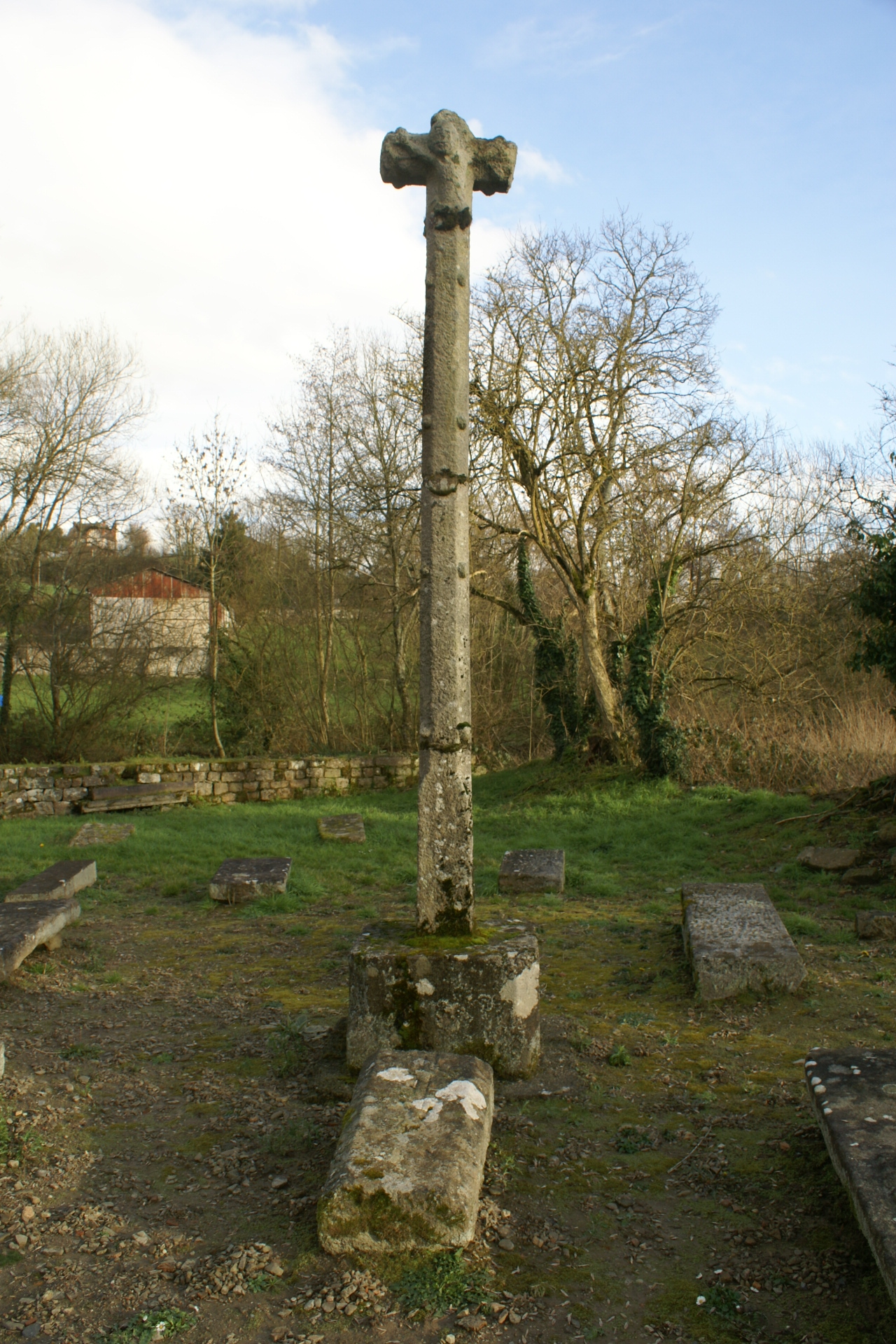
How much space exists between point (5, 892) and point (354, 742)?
11740 mm

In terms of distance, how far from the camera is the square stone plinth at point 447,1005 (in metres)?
3.96

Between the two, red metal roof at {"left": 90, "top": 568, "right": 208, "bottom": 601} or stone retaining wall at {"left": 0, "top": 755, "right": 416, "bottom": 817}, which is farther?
red metal roof at {"left": 90, "top": 568, "right": 208, "bottom": 601}

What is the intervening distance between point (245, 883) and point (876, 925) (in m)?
5.27

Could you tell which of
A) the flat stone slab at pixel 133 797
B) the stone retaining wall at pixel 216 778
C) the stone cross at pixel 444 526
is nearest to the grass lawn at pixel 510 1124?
the stone cross at pixel 444 526

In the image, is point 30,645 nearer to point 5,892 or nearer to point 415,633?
point 415,633

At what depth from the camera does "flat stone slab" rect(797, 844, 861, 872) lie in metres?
8.05

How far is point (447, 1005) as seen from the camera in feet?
13.0

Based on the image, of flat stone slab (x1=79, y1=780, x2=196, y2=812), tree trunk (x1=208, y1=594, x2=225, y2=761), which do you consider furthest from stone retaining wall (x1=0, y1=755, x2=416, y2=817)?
tree trunk (x1=208, y1=594, x2=225, y2=761)

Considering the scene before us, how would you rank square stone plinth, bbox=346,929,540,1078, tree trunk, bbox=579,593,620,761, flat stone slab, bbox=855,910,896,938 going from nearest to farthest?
square stone plinth, bbox=346,929,540,1078 → flat stone slab, bbox=855,910,896,938 → tree trunk, bbox=579,593,620,761

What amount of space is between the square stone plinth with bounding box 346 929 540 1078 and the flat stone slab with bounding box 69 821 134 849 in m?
6.96

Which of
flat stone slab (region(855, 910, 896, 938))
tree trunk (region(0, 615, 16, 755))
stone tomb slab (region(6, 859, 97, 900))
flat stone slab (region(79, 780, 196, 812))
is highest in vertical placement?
tree trunk (region(0, 615, 16, 755))

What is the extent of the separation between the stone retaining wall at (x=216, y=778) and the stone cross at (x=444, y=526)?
10226mm

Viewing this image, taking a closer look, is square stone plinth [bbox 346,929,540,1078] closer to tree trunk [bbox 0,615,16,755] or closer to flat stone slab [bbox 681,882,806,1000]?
flat stone slab [bbox 681,882,806,1000]

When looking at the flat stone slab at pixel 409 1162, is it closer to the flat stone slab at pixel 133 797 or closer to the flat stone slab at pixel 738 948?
the flat stone slab at pixel 738 948
